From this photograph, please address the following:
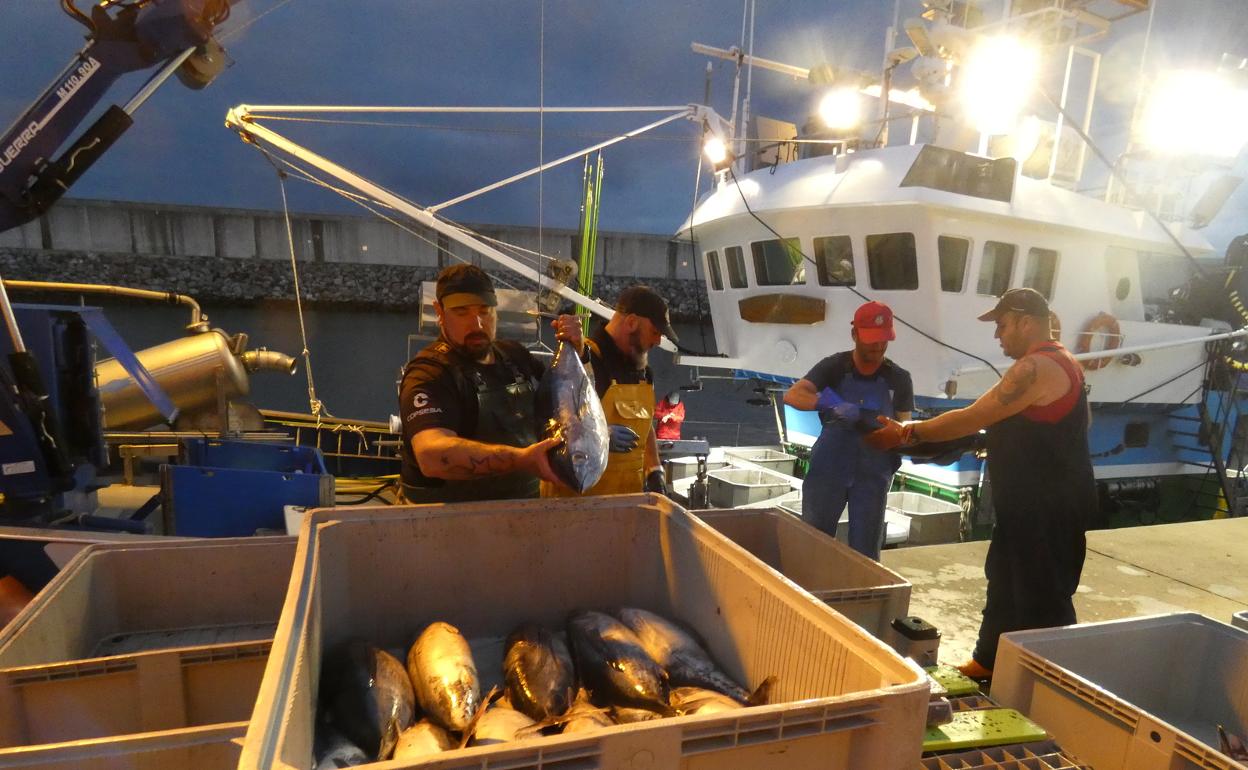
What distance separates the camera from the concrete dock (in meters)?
4.11

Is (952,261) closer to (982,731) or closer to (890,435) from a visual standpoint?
(890,435)

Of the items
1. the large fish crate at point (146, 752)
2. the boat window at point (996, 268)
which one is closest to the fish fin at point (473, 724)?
the large fish crate at point (146, 752)

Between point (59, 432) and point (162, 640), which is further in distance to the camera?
point (59, 432)

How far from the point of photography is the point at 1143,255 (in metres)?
9.29

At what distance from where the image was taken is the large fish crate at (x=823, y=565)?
6.24ft

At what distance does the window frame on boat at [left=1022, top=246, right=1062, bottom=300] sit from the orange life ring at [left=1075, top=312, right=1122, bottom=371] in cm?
88

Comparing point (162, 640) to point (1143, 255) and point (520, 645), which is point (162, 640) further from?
point (1143, 255)

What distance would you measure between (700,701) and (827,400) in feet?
8.76

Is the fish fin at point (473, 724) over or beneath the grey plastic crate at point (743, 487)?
over

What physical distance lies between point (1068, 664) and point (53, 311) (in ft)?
18.1

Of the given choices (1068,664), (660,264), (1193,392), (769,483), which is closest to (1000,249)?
(769,483)

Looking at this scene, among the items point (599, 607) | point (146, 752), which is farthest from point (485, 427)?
point (146, 752)

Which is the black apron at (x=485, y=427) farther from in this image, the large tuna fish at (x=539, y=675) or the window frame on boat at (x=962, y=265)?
Result: the window frame on boat at (x=962, y=265)

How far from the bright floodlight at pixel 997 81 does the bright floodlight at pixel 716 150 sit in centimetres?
296
